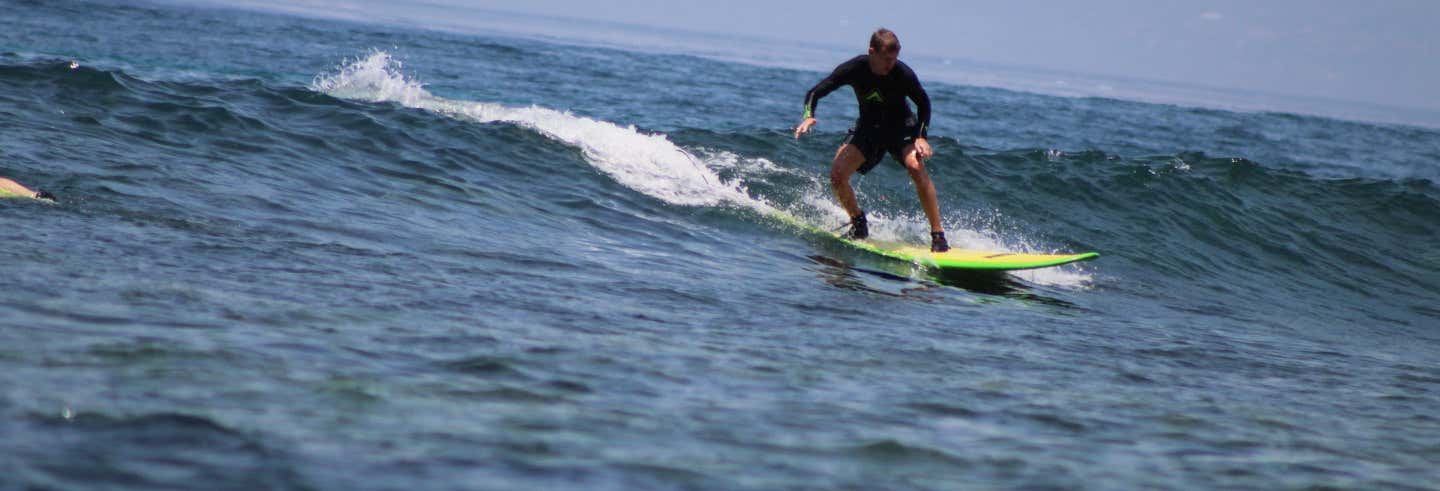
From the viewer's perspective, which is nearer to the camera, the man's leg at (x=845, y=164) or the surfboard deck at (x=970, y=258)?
the surfboard deck at (x=970, y=258)

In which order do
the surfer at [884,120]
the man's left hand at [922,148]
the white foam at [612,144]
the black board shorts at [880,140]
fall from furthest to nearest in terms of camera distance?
the white foam at [612,144] < the black board shorts at [880,140] < the surfer at [884,120] < the man's left hand at [922,148]

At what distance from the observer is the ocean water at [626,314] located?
3.83 m

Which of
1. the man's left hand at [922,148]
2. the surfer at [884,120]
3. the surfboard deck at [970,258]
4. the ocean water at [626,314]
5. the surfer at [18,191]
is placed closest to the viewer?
the ocean water at [626,314]

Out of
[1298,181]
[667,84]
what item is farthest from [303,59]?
[1298,181]

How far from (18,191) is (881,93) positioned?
619cm

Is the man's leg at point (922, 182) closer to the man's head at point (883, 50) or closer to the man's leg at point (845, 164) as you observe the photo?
the man's leg at point (845, 164)

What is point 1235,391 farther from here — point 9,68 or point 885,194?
point 9,68

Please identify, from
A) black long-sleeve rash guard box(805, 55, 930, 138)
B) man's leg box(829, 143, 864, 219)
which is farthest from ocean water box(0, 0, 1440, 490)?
black long-sleeve rash guard box(805, 55, 930, 138)

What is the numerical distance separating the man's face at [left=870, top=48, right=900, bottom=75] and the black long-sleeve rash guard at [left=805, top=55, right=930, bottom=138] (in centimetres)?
8

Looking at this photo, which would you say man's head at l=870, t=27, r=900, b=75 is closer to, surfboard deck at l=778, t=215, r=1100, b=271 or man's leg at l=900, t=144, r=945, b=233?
man's leg at l=900, t=144, r=945, b=233

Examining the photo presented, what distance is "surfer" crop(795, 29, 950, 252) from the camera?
31.7 feet

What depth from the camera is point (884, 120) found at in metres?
9.98

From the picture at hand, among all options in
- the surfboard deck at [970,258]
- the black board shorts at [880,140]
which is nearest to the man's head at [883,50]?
the black board shorts at [880,140]

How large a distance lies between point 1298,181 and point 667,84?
47.4ft
